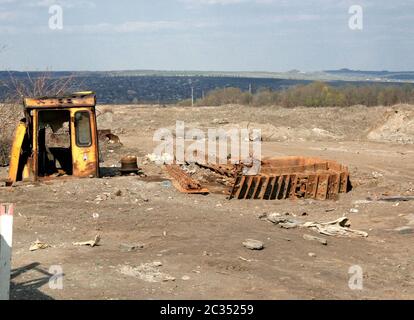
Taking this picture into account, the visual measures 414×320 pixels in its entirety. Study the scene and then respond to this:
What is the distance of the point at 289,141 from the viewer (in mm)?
25766

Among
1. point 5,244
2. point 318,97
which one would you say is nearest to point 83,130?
point 5,244

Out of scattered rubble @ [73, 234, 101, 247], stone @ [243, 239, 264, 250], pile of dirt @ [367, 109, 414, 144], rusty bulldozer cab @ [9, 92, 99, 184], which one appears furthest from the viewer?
pile of dirt @ [367, 109, 414, 144]

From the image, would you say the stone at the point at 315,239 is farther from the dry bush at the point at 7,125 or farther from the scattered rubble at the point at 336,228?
the dry bush at the point at 7,125

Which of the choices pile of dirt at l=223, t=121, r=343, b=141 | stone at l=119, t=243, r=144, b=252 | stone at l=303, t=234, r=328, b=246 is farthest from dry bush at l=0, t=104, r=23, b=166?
stone at l=303, t=234, r=328, b=246

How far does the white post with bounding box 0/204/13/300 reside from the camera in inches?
247

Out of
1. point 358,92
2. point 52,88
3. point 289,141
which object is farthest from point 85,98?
point 358,92

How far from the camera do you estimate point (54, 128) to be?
15.5 metres

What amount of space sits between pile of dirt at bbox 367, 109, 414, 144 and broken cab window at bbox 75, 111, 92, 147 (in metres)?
13.9

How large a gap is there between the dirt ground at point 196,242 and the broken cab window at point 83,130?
0.89m

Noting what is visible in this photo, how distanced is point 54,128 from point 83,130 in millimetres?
1016

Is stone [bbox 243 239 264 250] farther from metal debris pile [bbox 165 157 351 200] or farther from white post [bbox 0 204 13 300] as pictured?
metal debris pile [bbox 165 157 351 200]

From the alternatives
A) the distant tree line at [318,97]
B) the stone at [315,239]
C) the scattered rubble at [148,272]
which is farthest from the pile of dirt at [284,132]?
the scattered rubble at [148,272]

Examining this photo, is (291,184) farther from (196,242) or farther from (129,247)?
(129,247)
